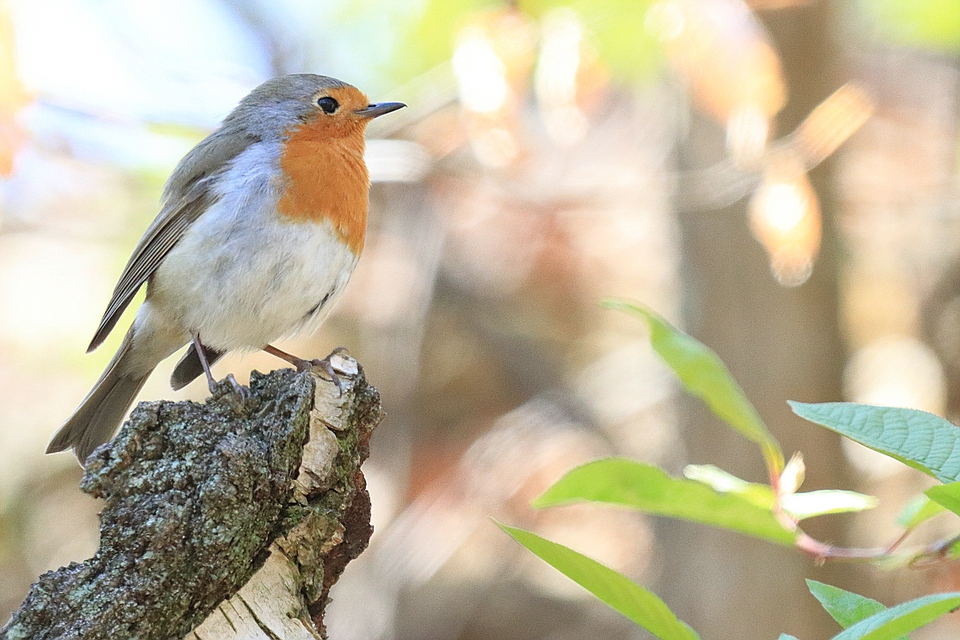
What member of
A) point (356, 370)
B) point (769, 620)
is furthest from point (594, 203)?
point (356, 370)

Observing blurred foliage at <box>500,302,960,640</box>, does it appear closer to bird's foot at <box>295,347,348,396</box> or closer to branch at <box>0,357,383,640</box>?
branch at <box>0,357,383,640</box>

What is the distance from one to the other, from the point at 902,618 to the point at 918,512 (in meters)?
0.66

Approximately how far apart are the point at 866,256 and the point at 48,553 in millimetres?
5923

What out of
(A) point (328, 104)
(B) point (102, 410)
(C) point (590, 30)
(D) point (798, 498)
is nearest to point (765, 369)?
(C) point (590, 30)

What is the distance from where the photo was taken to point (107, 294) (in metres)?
6.66

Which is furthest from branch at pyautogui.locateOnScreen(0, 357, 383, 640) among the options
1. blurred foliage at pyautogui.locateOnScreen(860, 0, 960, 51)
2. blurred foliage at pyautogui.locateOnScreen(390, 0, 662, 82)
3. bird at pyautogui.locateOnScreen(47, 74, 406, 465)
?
blurred foliage at pyautogui.locateOnScreen(860, 0, 960, 51)

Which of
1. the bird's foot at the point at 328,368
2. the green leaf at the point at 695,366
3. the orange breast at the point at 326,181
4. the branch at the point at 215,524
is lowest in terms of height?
the green leaf at the point at 695,366

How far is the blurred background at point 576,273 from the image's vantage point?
16.0ft

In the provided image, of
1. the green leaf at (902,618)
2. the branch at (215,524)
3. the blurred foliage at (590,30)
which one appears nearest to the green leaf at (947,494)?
the green leaf at (902,618)

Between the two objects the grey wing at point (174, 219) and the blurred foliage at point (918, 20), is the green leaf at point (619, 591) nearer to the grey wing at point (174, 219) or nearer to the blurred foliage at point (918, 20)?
the grey wing at point (174, 219)

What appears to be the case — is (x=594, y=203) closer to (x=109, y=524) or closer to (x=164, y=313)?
(x=164, y=313)

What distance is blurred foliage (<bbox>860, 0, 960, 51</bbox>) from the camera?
16.0 feet

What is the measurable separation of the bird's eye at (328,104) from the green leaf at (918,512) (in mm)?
2577

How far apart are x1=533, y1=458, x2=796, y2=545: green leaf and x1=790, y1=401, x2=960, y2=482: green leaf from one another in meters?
0.31
